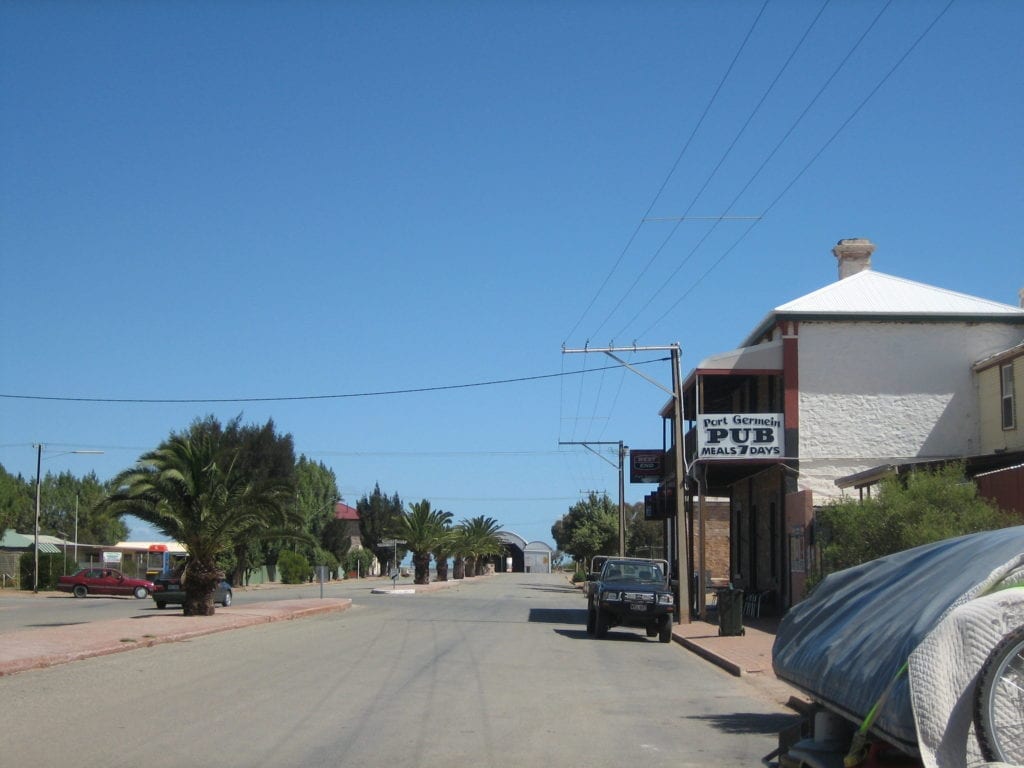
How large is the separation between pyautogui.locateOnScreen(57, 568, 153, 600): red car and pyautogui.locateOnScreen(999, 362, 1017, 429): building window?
37.5 meters

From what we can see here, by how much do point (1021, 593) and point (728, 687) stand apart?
11.7 metres

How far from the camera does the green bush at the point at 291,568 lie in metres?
76.0

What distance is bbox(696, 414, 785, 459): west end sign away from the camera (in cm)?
3034

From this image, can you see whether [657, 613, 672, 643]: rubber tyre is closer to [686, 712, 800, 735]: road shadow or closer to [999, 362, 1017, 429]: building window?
[999, 362, 1017, 429]: building window

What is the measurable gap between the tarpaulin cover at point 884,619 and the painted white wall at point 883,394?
23427mm

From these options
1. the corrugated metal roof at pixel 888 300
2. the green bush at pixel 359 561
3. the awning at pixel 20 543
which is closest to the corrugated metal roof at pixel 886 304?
the corrugated metal roof at pixel 888 300

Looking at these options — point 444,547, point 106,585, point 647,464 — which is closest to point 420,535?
point 444,547

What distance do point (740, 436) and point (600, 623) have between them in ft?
24.4

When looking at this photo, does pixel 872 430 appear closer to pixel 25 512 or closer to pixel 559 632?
pixel 559 632

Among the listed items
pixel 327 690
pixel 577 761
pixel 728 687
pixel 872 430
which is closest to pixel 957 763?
pixel 577 761

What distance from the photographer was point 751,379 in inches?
1419

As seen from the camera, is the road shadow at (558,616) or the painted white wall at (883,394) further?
the road shadow at (558,616)

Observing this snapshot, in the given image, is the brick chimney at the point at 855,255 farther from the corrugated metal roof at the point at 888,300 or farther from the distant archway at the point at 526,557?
the distant archway at the point at 526,557

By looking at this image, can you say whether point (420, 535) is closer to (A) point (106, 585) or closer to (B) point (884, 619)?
(A) point (106, 585)
